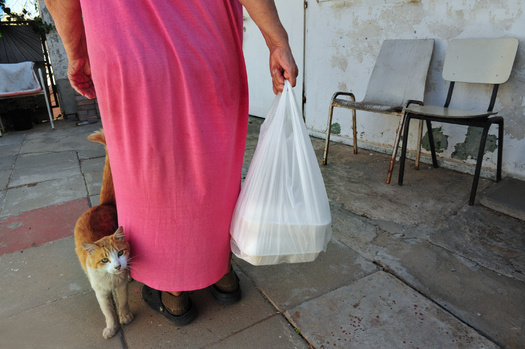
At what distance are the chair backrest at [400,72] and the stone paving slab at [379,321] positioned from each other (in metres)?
1.80

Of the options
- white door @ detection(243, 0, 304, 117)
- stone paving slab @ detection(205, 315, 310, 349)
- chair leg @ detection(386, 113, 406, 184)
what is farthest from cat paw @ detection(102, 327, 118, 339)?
white door @ detection(243, 0, 304, 117)

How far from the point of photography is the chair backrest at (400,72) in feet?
9.07

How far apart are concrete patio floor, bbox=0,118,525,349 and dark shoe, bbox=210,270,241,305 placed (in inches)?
1.3

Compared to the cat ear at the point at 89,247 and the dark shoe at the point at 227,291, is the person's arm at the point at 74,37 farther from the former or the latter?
the dark shoe at the point at 227,291

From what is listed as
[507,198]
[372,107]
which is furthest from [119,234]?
[507,198]

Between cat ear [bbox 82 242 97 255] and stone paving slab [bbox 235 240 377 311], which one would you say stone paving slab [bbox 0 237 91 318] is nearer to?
cat ear [bbox 82 242 97 255]

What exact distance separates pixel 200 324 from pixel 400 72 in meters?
2.54

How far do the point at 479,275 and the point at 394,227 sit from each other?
0.53 m

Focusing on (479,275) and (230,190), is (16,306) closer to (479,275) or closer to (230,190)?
(230,190)

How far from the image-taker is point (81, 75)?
1.33 meters

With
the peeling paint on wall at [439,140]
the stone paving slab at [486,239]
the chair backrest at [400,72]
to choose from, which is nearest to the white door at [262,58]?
the chair backrest at [400,72]

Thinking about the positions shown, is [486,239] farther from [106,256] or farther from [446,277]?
[106,256]

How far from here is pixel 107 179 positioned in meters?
1.49

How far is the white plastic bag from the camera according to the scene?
116 centimetres
